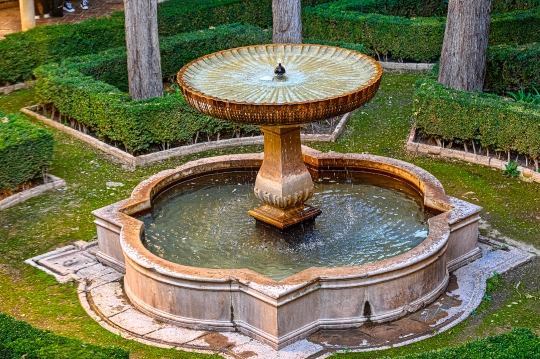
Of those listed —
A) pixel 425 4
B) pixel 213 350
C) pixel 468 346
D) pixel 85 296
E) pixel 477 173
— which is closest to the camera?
pixel 468 346

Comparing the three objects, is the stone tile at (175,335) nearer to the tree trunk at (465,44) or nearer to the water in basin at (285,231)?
the water in basin at (285,231)

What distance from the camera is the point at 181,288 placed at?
7.86 m

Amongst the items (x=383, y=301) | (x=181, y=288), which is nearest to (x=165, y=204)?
(x=181, y=288)

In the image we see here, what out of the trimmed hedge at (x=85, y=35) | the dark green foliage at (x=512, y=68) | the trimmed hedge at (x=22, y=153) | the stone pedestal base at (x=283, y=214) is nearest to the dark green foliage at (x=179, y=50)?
the trimmed hedge at (x=85, y=35)

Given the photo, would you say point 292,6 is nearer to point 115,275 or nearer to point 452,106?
point 452,106

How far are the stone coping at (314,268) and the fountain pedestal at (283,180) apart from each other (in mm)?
1345

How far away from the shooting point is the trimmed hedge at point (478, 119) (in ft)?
35.7

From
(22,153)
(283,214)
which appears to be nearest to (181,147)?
(22,153)

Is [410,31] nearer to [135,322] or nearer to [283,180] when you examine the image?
[283,180]

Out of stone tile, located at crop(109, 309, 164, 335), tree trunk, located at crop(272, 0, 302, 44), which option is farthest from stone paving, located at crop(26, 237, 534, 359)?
tree trunk, located at crop(272, 0, 302, 44)

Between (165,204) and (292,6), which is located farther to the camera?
(292,6)

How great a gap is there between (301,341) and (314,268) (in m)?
0.67

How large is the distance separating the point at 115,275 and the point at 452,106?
5.17 meters

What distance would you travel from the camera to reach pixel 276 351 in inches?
296
